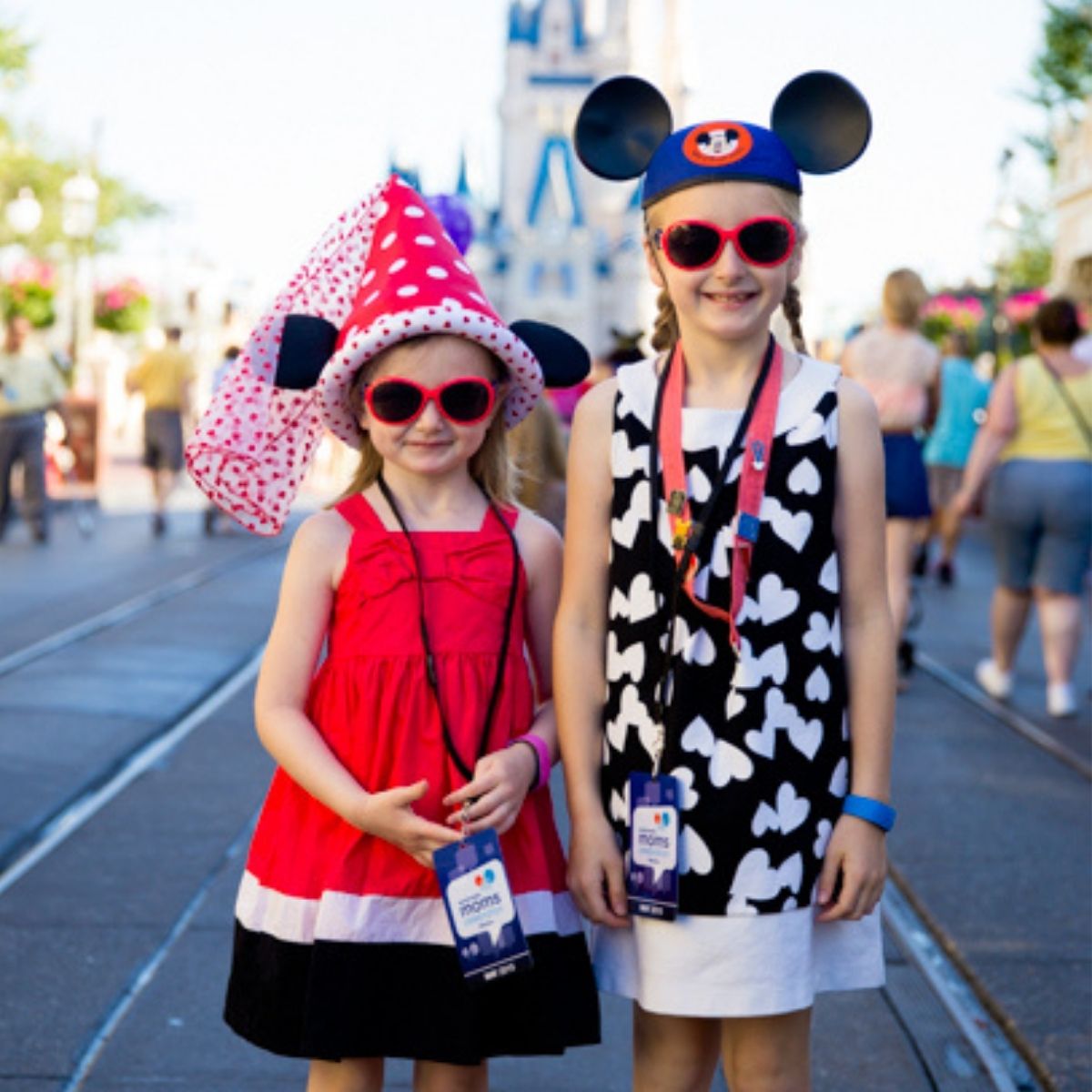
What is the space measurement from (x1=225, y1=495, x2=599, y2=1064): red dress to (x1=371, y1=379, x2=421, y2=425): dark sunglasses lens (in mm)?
178

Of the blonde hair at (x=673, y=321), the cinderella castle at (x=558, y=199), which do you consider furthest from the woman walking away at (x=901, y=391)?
the cinderella castle at (x=558, y=199)

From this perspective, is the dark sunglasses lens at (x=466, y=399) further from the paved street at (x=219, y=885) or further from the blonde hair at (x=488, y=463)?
the paved street at (x=219, y=885)

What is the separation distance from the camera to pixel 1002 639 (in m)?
8.79

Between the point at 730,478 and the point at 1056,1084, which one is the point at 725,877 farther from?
the point at 1056,1084

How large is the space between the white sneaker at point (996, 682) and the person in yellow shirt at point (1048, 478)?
332mm

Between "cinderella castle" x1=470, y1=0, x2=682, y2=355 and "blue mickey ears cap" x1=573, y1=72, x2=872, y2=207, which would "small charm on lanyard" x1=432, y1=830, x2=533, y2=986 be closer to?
"blue mickey ears cap" x1=573, y1=72, x2=872, y2=207

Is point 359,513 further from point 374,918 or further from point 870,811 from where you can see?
point 870,811

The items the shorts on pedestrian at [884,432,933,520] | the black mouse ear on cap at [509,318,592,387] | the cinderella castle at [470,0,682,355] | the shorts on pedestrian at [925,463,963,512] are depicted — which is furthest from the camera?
the cinderella castle at [470,0,682,355]

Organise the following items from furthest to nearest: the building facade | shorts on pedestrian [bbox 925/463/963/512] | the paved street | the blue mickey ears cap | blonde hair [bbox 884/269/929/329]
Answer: the building facade → shorts on pedestrian [bbox 925/463/963/512] → blonde hair [bbox 884/269/929/329] → the paved street → the blue mickey ears cap

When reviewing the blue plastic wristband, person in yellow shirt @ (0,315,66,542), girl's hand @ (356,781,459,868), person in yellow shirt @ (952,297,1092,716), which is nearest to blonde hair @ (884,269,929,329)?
person in yellow shirt @ (952,297,1092,716)

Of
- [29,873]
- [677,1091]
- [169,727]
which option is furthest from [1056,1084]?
[169,727]

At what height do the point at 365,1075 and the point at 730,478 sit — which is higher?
the point at 730,478

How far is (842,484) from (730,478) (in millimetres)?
169

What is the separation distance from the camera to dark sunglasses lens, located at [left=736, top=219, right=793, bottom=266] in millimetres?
2762
